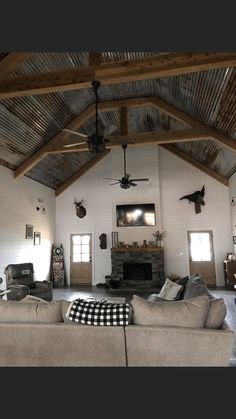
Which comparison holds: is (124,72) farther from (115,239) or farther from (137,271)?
(137,271)

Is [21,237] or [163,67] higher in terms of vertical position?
[163,67]

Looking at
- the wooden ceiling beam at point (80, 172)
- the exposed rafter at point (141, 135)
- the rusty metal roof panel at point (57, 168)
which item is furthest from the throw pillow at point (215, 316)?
the wooden ceiling beam at point (80, 172)

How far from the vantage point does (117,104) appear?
24.4 feet

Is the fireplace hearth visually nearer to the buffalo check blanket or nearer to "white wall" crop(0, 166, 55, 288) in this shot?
"white wall" crop(0, 166, 55, 288)

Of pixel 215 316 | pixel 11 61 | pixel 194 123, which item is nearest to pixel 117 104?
pixel 194 123

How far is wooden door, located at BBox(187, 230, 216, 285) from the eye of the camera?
8.95 meters

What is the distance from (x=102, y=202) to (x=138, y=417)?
336 inches

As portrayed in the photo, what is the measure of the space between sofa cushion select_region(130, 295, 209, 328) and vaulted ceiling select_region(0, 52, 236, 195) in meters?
3.44

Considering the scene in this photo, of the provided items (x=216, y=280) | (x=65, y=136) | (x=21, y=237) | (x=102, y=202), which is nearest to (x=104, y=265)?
(x=102, y=202)

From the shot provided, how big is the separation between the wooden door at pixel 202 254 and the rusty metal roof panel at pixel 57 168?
468 centimetres

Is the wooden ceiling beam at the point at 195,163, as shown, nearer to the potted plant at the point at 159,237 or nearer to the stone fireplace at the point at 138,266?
the potted plant at the point at 159,237

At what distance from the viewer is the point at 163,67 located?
164 inches

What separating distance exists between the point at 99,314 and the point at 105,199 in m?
7.72

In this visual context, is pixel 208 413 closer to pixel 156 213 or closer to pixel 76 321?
pixel 76 321
